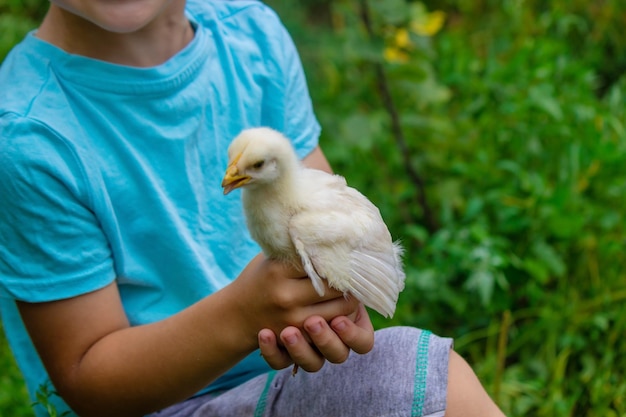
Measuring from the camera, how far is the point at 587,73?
2314mm

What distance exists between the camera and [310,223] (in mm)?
998

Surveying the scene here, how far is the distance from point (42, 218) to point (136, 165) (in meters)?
0.17

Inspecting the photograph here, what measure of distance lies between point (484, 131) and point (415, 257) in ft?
1.39

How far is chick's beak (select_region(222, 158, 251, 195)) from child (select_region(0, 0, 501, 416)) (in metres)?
0.15

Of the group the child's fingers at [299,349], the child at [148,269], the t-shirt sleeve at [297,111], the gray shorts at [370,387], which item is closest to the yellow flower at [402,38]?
the t-shirt sleeve at [297,111]

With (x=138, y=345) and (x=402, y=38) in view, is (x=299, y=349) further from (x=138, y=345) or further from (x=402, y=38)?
(x=402, y=38)

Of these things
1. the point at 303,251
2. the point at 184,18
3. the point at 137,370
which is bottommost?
the point at 137,370

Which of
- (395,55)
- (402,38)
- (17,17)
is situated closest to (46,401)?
(402,38)

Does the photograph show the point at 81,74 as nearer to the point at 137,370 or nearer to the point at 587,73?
the point at 137,370

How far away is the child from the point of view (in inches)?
44.1

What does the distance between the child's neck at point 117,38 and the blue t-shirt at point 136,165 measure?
0.10 ft

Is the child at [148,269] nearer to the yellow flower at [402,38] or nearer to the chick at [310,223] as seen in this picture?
the chick at [310,223]

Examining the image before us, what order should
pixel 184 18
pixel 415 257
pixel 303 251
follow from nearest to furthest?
pixel 303 251, pixel 184 18, pixel 415 257

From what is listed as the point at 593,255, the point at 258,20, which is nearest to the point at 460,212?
the point at 593,255
